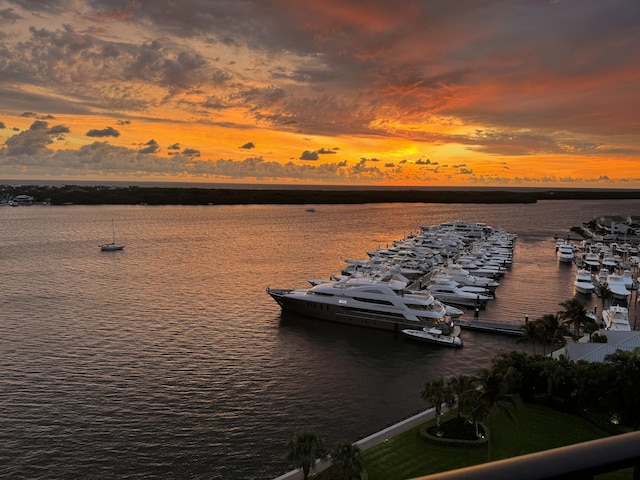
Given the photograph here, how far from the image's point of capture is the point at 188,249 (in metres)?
119

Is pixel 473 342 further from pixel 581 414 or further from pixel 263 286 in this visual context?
pixel 263 286

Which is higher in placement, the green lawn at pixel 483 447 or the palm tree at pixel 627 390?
the palm tree at pixel 627 390

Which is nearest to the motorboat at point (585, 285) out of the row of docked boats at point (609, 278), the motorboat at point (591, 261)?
the row of docked boats at point (609, 278)

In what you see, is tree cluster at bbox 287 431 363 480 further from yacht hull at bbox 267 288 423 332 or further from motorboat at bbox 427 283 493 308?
motorboat at bbox 427 283 493 308

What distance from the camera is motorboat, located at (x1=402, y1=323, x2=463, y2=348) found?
52.4 metres

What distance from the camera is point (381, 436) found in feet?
104

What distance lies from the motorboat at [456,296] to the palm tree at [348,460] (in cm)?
4765

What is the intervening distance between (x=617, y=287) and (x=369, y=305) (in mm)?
42779

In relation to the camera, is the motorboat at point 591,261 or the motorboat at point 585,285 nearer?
the motorboat at point 585,285

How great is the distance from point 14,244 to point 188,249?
46.1 m

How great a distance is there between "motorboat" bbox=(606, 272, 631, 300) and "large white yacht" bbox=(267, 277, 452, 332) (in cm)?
3151

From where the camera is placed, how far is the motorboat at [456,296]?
2726 inches

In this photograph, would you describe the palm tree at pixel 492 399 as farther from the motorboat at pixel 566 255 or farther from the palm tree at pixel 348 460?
the motorboat at pixel 566 255

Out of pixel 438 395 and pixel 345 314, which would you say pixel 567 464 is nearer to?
pixel 438 395
